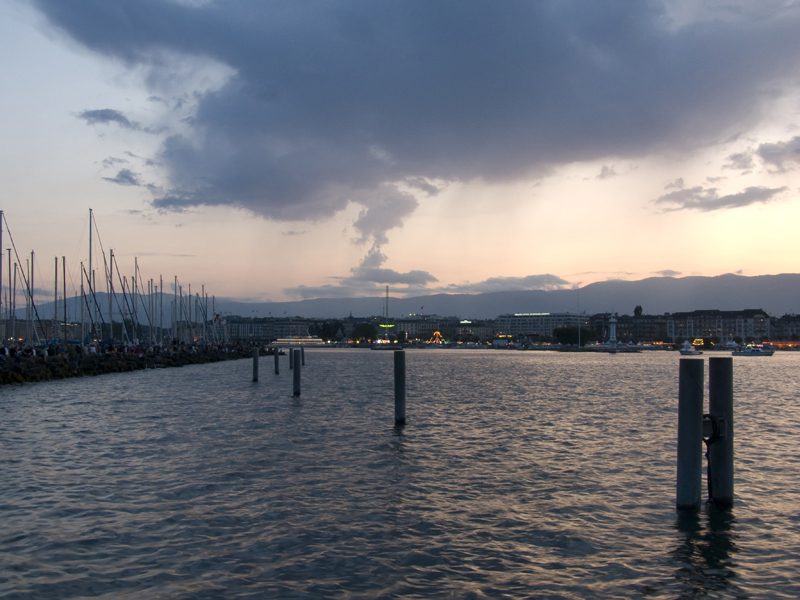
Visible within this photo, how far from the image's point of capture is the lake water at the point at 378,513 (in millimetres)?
7625

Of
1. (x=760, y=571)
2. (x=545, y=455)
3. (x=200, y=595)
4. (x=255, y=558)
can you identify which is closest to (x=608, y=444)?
(x=545, y=455)

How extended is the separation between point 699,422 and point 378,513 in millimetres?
5034

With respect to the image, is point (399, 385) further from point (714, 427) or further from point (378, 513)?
point (714, 427)

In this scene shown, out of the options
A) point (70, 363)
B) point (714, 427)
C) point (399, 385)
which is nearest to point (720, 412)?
point (714, 427)

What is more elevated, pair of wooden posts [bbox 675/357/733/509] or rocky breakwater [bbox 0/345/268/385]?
pair of wooden posts [bbox 675/357/733/509]

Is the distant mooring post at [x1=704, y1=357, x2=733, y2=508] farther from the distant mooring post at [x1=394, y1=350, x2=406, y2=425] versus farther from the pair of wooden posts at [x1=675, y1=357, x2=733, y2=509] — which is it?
the distant mooring post at [x1=394, y1=350, x2=406, y2=425]

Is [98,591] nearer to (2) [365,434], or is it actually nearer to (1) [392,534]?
(1) [392,534]

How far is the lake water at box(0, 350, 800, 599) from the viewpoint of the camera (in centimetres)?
762

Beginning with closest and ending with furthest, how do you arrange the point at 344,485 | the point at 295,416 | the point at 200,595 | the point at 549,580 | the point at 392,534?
the point at 200,595, the point at 549,580, the point at 392,534, the point at 344,485, the point at 295,416

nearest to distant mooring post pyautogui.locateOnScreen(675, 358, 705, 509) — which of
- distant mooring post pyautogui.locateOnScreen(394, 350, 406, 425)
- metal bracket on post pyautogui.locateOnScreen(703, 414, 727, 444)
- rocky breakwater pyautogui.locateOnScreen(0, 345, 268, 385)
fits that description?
metal bracket on post pyautogui.locateOnScreen(703, 414, 727, 444)

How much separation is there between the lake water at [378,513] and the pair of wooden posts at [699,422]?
78cm

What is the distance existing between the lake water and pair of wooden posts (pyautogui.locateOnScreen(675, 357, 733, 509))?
78 cm

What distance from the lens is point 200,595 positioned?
7.06m

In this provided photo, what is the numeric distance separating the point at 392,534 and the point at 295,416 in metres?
15.6
